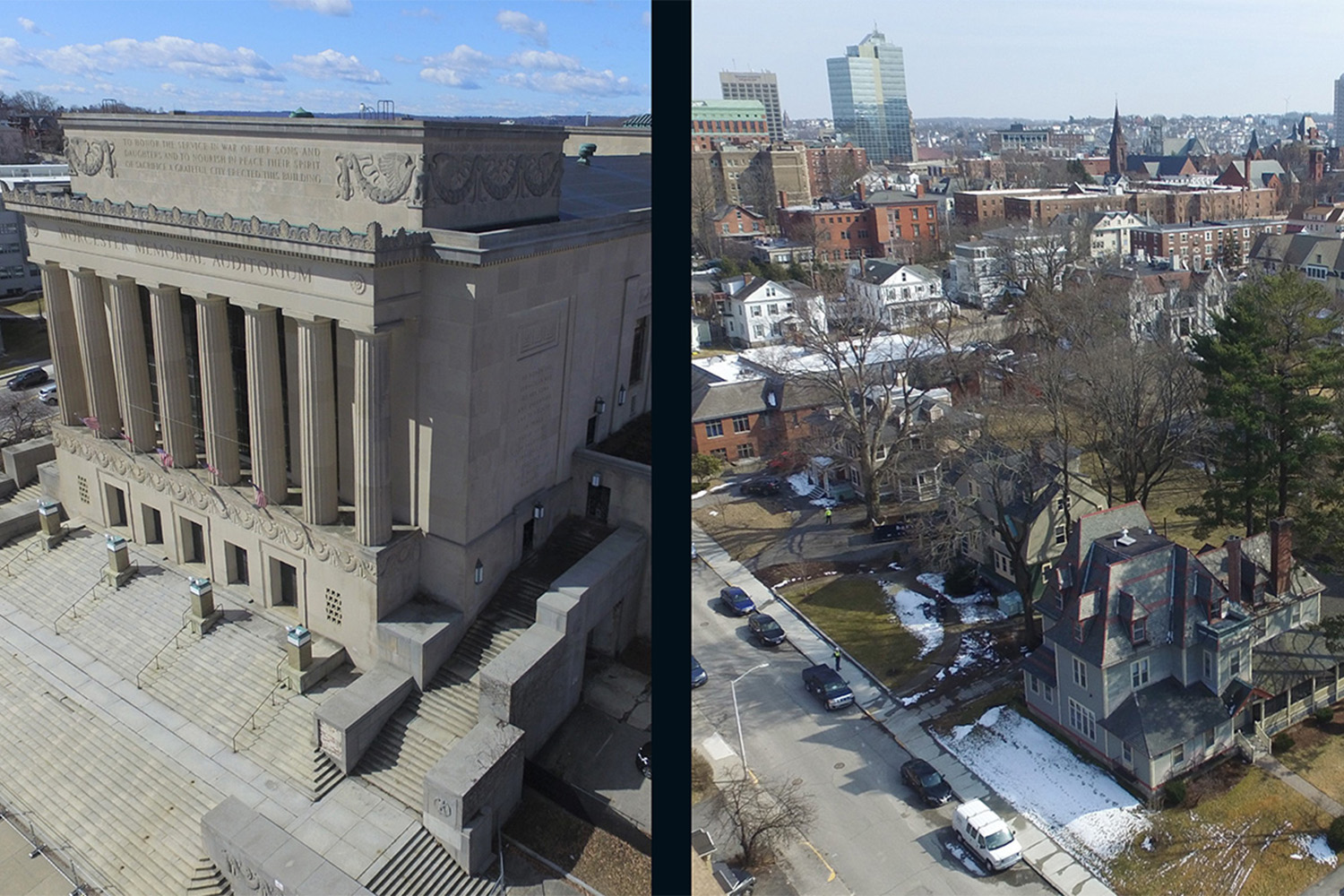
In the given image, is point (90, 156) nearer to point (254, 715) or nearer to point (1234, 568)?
point (254, 715)

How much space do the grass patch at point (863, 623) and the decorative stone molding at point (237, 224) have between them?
60.2ft

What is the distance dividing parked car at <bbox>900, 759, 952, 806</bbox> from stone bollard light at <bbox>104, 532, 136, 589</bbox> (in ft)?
65.5

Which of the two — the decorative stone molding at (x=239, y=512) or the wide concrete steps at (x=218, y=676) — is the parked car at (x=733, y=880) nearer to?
the decorative stone molding at (x=239, y=512)

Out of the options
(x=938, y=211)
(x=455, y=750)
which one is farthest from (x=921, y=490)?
(x=938, y=211)

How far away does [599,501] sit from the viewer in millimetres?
23734

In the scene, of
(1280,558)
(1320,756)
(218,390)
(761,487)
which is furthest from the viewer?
(761,487)

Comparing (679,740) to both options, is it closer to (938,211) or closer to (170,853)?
(170,853)

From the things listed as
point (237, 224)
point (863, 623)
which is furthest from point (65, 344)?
point (863, 623)

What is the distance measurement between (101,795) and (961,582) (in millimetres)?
25084

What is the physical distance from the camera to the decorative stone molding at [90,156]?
23781 millimetres

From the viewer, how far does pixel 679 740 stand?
7.77 m

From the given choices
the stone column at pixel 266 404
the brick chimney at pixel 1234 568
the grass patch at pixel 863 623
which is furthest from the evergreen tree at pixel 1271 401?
the stone column at pixel 266 404

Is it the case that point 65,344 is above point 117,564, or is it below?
above

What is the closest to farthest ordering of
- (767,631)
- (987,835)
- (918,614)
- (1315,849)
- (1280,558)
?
1. (987,835)
2. (1315,849)
3. (1280,558)
4. (767,631)
5. (918,614)
